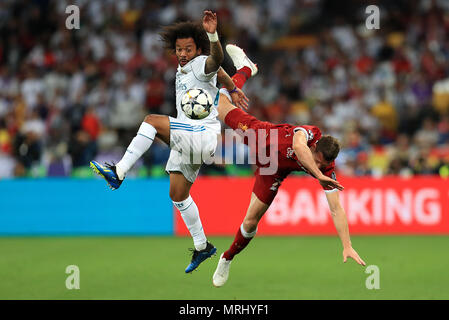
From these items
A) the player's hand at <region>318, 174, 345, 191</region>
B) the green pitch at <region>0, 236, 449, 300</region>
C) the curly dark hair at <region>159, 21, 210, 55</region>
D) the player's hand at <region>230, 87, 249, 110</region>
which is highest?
the curly dark hair at <region>159, 21, 210, 55</region>

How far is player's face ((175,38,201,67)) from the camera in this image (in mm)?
7711

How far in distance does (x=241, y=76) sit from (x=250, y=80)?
9.53 metres

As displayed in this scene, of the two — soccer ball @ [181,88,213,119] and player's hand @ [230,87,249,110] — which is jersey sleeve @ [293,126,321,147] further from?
soccer ball @ [181,88,213,119]

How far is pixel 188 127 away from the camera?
746 cm

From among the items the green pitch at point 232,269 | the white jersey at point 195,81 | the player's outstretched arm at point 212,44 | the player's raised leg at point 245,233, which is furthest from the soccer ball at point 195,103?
the green pitch at point 232,269

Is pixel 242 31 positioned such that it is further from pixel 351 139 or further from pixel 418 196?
pixel 418 196

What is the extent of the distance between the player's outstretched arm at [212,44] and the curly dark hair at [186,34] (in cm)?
53

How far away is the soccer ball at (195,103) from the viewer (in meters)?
7.49

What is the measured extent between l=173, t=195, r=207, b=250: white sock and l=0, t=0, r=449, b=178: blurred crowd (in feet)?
23.6

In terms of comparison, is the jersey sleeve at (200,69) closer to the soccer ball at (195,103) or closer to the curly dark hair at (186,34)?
the soccer ball at (195,103)

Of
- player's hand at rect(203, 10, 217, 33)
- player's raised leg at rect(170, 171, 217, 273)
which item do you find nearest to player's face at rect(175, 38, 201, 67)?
player's hand at rect(203, 10, 217, 33)

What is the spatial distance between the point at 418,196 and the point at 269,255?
404 centimetres

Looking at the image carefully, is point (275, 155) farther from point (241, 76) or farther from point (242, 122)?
point (241, 76)
